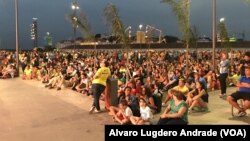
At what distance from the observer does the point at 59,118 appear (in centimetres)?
1380

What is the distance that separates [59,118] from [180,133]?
6.43m

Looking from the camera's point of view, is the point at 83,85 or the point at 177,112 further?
the point at 83,85

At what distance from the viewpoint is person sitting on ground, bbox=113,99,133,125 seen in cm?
1185

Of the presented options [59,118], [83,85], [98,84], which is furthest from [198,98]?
[83,85]

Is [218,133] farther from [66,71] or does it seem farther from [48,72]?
[48,72]

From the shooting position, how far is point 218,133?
26.5 feet

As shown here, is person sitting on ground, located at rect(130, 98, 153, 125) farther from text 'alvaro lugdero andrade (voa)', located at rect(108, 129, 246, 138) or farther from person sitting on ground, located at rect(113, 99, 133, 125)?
text 'alvaro lugdero andrade (voa)', located at rect(108, 129, 246, 138)

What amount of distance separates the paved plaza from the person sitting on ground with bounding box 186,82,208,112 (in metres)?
0.31

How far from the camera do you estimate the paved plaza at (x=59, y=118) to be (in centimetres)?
1141

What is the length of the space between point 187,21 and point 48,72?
30.9 feet

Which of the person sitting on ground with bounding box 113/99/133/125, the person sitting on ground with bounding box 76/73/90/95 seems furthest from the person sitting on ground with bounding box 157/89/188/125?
the person sitting on ground with bounding box 76/73/90/95

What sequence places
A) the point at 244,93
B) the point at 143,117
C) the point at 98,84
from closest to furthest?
the point at 143,117
the point at 244,93
the point at 98,84

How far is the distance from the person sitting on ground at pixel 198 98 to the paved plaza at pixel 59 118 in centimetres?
31
